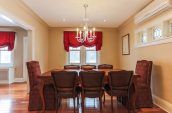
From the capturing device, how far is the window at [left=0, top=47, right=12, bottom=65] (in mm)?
8219

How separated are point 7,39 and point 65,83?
5414 millimetres

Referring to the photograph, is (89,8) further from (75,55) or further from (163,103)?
(75,55)

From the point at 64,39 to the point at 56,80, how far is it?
179 inches

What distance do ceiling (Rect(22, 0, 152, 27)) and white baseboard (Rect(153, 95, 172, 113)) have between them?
2.35 meters

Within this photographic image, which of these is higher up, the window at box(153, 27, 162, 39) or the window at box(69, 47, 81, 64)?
the window at box(153, 27, 162, 39)

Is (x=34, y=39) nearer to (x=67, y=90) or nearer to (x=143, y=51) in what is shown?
(x=67, y=90)

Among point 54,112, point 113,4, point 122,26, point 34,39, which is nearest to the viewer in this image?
point 54,112

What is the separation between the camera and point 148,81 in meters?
4.21

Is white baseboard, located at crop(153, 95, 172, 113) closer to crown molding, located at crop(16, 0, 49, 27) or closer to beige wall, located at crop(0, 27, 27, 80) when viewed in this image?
crown molding, located at crop(16, 0, 49, 27)

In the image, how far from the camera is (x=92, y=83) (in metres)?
3.61

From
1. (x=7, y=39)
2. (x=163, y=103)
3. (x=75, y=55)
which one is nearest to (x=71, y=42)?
(x=75, y=55)

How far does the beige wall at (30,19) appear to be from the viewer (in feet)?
12.2

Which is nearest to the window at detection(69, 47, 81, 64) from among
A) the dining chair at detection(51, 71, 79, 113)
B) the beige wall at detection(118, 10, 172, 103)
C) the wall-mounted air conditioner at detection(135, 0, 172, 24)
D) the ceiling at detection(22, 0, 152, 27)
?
the ceiling at detection(22, 0, 152, 27)

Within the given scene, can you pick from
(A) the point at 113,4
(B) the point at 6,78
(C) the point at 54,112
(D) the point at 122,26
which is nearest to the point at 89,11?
(A) the point at 113,4
